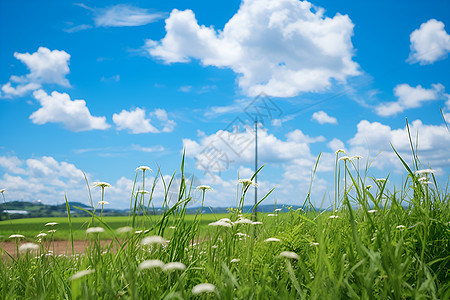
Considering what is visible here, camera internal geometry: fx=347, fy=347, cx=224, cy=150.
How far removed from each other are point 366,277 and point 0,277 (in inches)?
123

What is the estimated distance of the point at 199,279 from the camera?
245 centimetres

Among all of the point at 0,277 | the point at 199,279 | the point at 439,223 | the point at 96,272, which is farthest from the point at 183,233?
the point at 439,223

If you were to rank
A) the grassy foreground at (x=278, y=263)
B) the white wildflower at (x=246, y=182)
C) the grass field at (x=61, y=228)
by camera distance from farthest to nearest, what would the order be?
the grass field at (x=61, y=228)
the white wildflower at (x=246, y=182)
the grassy foreground at (x=278, y=263)

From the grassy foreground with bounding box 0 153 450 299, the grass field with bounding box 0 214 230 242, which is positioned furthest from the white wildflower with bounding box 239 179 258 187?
the grass field with bounding box 0 214 230 242

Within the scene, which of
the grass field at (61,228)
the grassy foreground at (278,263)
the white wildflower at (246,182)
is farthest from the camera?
the grass field at (61,228)

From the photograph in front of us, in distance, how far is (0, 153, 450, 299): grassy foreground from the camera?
2006 mm

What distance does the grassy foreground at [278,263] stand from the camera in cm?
201

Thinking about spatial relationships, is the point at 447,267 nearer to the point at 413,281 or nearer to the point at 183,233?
the point at 413,281

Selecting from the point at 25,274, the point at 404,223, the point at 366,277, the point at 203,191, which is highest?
the point at 203,191

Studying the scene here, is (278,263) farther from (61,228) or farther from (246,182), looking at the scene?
(61,228)

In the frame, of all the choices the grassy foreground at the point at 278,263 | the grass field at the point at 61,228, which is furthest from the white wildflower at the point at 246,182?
the grass field at the point at 61,228

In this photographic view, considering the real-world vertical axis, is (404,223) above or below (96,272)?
above

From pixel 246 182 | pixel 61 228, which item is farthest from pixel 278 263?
pixel 61 228

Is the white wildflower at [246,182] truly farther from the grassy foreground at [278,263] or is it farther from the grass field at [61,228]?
the grass field at [61,228]
